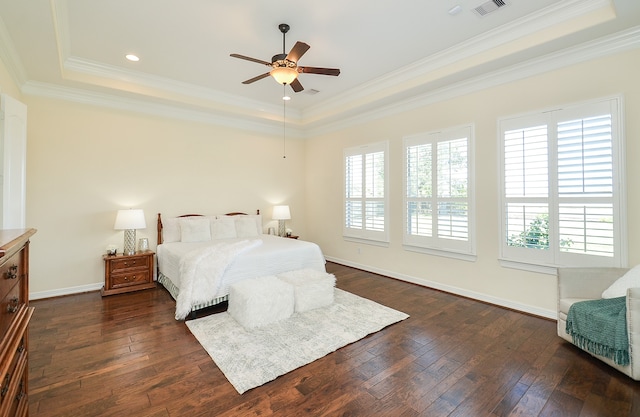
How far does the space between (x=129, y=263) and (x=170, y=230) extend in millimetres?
782

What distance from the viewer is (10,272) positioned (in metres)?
1.24

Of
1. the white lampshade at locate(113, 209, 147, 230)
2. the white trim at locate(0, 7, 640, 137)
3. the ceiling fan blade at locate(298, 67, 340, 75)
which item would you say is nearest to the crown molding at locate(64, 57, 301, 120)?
the white trim at locate(0, 7, 640, 137)

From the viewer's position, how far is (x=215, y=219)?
17.1 ft

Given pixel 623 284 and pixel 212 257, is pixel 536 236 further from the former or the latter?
pixel 212 257

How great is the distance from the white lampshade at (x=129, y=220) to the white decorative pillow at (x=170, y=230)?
20.3 inches

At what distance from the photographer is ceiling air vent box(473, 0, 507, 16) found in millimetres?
2814

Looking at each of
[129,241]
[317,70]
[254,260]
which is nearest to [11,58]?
[129,241]

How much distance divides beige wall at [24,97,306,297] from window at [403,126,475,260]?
332cm

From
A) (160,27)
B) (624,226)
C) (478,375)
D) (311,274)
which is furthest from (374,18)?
(478,375)

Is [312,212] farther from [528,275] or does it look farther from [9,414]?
[9,414]

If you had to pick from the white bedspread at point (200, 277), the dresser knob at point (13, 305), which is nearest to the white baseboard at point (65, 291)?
the white bedspread at point (200, 277)

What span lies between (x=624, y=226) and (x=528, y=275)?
1.03m

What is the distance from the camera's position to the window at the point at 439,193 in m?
4.09

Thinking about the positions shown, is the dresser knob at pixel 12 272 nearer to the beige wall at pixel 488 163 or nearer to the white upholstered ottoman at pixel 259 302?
the white upholstered ottoman at pixel 259 302
